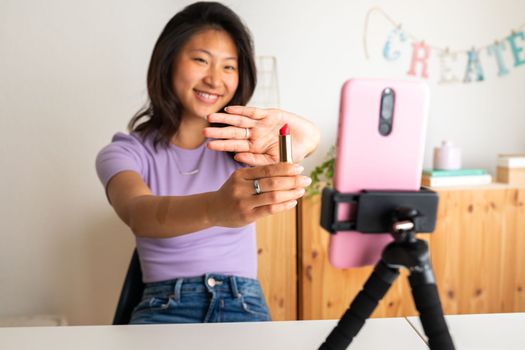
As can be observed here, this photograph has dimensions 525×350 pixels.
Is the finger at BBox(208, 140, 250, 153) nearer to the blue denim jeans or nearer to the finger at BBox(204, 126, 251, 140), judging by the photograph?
the finger at BBox(204, 126, 251, 140)

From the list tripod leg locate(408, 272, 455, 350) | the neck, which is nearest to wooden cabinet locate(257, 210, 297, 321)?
the neck

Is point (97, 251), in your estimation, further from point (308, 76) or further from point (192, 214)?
point (192, 214)

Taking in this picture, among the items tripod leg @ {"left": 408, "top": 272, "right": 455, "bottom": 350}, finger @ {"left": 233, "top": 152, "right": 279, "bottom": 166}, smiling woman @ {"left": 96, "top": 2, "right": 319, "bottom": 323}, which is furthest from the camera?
smiling woman @ {"left": 96, "top": 2, "right": 319, "bottom": 323}

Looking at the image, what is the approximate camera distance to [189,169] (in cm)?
122

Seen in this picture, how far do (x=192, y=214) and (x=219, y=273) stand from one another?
32 cm

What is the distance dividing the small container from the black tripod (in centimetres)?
143

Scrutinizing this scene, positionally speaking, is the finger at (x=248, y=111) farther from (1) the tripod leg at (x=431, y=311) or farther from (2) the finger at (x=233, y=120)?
(1) the tripod leg at (x=431, y=311)

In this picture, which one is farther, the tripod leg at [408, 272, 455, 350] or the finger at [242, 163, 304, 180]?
the finger at [242, 163, 304, 180]

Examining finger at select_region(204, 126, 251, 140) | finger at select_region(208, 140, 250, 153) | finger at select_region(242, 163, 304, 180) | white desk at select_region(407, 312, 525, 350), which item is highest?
finger at select_region(204, 126, 251, 140)

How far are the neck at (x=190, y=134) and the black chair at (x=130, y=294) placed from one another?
30cm

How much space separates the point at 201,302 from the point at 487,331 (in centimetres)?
56

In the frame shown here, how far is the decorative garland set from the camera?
6.63ft

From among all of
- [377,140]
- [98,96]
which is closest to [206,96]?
[377,140]

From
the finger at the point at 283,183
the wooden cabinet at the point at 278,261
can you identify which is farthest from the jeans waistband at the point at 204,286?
the wooden cabinet at the point at 278,261
